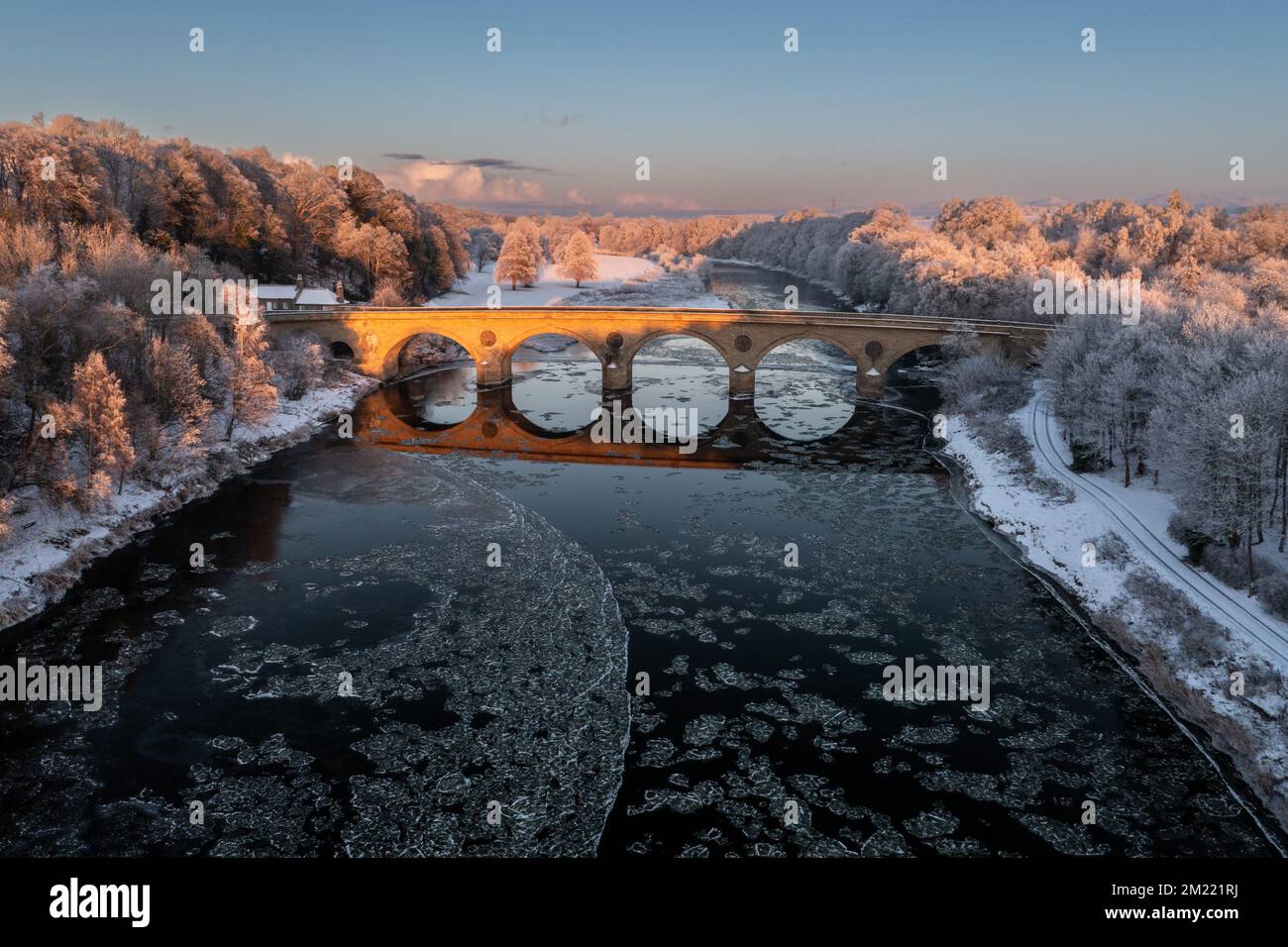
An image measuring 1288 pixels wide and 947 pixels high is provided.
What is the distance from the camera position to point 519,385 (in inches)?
2800

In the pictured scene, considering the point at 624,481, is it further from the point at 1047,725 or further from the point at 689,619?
the point at 1047,725

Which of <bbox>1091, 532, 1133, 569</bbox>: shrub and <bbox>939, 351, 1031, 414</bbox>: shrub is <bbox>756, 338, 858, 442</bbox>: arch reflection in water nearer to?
<bbox>939, 351, 1031, 414</bbox>: shrub

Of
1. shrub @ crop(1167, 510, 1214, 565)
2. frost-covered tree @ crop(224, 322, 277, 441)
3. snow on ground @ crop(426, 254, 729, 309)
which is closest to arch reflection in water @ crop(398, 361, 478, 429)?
frost-covered tree @ crop(224, 322, 277, 441)

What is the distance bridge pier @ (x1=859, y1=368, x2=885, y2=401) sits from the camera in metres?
64.0

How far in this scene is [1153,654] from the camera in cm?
2580

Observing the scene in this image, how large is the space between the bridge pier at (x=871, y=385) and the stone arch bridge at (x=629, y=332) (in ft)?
0.25

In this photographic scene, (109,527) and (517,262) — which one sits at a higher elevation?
(517,262)

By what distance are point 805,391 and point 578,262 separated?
2893 inches

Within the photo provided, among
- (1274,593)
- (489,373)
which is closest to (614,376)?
(489,373)

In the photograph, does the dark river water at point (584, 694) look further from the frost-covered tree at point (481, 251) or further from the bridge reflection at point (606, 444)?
the frost-covered tree at point (481, 251)

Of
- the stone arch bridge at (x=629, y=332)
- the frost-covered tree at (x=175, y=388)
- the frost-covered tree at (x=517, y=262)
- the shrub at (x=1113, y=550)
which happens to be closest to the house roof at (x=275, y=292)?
the stone arch bridge at (x=629, y=332)

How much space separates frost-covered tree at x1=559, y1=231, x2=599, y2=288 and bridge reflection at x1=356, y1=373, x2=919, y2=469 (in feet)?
246

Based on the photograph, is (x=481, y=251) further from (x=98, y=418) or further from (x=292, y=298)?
(x=98, y=418)

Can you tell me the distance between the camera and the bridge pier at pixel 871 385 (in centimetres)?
6400
